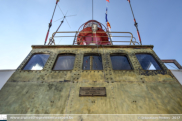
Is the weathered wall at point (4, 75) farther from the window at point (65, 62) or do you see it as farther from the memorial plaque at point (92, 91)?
the memorial plaque at point (92, 91)

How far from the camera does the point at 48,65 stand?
5117 mm

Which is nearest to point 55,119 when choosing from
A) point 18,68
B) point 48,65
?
point 48,65

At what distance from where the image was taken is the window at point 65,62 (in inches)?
210

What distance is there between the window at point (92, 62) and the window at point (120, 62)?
0.76 metres

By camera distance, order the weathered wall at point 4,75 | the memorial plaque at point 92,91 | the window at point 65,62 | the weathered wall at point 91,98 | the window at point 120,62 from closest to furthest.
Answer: the weathered wall at point 91,98 < the memorial plaque at point 92,91 < the weathered wall at point 4,75 < the window at point 120,62 < the window at point 65,62

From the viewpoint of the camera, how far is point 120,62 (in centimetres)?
566

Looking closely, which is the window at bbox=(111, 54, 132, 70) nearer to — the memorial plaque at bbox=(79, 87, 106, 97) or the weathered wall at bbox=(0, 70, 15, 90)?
the memorial plaque at bbox=(79, 87, 106, 97)

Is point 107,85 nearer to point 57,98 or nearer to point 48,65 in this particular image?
point 57,98

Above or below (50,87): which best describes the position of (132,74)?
above

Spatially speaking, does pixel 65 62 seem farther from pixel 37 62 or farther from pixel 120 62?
pixel 120 62

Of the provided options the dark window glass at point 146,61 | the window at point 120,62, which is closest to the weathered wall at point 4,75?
the window at point 120,62

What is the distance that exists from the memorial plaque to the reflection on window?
112 inches

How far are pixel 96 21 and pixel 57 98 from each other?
1139 cm

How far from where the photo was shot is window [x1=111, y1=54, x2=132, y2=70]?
5215 millimetres
